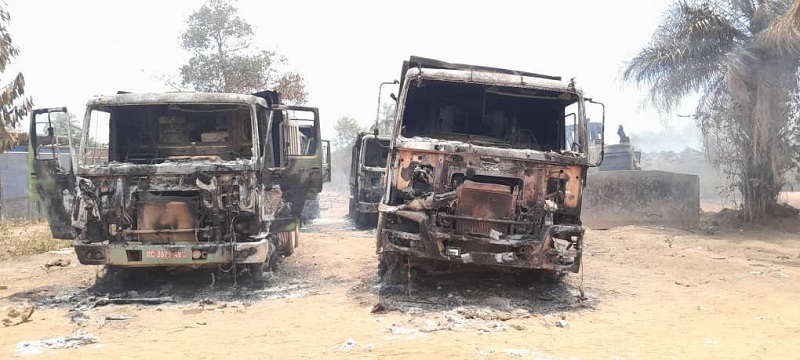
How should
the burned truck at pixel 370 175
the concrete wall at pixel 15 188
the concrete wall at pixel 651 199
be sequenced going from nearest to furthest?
1. the concrete wall at pixel 651 199
2. the burned truck at pixel 370 175
3. the concrete wall at pixel 15 188

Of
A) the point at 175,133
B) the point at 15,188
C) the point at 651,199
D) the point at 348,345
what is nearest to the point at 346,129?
the point at 15,188

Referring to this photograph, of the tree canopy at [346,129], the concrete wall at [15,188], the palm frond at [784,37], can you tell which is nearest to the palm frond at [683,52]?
the palm frond at [784,37]

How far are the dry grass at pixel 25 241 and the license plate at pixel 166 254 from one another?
482cm

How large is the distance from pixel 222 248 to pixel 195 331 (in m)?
1.40

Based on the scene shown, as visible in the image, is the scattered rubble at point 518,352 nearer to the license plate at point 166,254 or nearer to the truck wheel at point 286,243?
the license plate at point 166,254

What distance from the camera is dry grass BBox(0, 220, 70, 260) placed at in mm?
9834

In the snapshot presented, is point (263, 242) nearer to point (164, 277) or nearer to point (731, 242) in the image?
point (164, 277)

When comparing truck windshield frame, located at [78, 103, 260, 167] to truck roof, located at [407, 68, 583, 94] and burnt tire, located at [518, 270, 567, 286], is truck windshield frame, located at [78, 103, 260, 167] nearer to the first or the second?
truck roof, located at [407, 68, 583, 94]

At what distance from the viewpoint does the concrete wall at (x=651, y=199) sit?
13.5 m

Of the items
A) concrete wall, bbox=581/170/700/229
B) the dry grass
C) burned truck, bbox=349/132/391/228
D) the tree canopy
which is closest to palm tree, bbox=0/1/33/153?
the dry grass

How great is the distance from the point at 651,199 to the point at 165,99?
1102 centimetres

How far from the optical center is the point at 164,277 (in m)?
7.32

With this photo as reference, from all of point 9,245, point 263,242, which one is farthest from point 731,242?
point 9,245

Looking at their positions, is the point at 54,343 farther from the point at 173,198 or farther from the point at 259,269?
the point at 259,269
